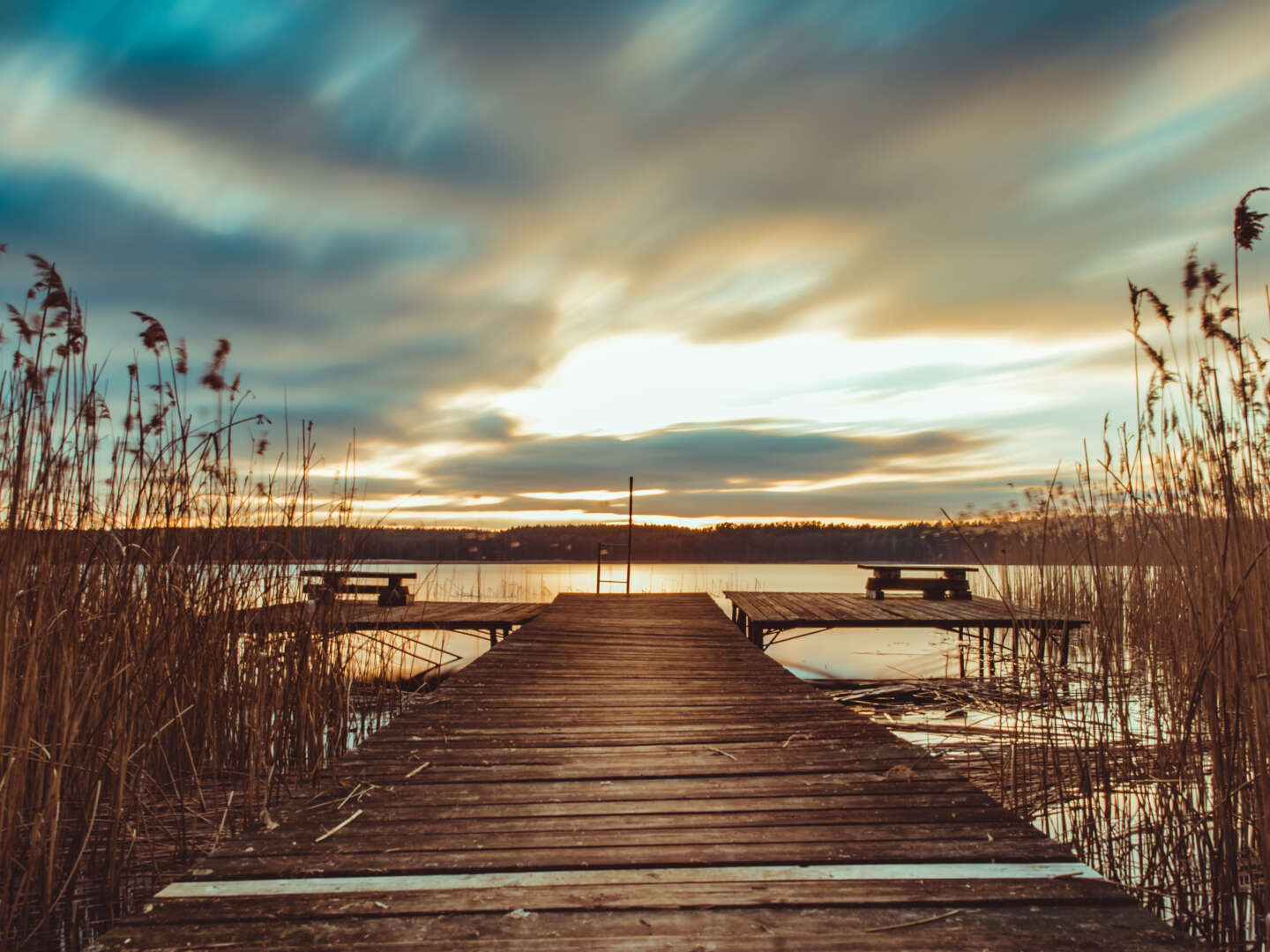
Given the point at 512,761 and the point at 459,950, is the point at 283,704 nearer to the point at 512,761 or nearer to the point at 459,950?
the point at 512,761

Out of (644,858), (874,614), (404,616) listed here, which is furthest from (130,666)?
(874,614)

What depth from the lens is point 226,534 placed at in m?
3.33

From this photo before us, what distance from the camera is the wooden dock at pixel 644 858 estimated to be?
1604mm

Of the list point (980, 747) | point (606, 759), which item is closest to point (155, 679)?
point (606, 759)

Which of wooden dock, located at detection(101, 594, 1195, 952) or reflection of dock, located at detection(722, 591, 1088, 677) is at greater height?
wooden dock, located at detection(101, 594, 1195, 952)

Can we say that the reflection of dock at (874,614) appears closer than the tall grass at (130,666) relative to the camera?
No

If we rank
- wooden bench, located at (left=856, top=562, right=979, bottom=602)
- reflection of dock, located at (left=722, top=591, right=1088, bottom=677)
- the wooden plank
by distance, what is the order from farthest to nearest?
wooden bench, located at (left=856, top=562, right=979, bottom=602) < reflection of dock, located at (left=722, top=591, right=1088, bottom=677) < the wooden plank

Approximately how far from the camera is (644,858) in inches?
78.2

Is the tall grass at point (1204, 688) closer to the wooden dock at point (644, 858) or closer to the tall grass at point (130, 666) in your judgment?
the wooden dock at point (644, 858)

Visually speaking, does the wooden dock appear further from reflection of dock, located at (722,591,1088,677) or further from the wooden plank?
reflection of dock, located at (722,591,1088,677)

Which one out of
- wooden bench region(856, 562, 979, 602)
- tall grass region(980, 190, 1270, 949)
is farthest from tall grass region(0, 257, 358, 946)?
wooden bench region(856, 562, 979, 602)

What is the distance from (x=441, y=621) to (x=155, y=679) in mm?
6480

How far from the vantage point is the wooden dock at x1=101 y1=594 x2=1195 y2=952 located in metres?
1.60

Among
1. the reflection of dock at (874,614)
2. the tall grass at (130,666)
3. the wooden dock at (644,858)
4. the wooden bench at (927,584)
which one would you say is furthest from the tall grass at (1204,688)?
the wooden bench at (927,584)
